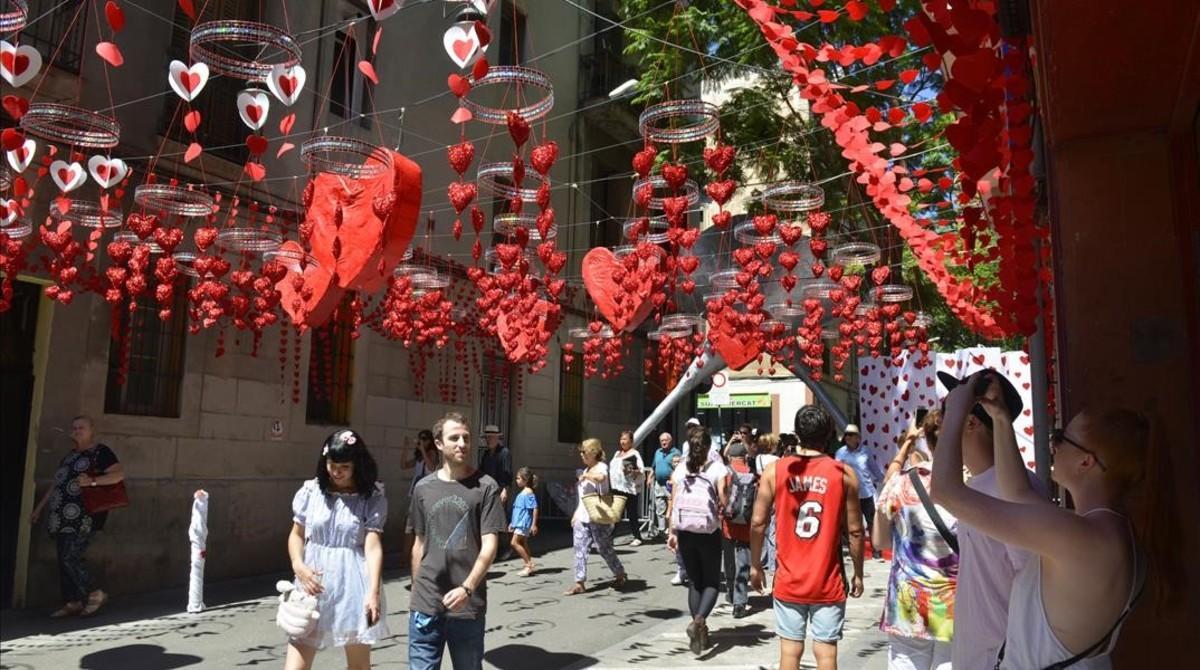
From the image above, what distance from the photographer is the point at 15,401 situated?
948 cm

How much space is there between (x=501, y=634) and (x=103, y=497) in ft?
14.7

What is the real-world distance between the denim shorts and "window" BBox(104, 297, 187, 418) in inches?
325

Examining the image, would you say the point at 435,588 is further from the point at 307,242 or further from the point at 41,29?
the point at 41,29

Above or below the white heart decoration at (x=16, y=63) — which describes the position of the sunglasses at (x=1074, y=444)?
below

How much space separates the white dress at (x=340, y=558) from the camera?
465 centimetres

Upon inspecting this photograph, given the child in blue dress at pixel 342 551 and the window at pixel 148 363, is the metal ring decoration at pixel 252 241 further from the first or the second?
the child in blue dress at pixel 342 551

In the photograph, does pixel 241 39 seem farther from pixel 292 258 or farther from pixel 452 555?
pixel 292 258

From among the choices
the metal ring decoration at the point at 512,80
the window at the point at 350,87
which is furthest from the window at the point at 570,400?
the metal ring decoration at the point at 512,80

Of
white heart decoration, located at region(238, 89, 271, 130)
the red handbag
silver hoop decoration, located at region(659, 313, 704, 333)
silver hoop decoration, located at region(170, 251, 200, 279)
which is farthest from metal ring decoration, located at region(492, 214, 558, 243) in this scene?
the red handbag

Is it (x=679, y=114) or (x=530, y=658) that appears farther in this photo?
(x=679, y=114)

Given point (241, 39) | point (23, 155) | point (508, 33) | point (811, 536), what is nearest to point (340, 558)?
point (811, 536)

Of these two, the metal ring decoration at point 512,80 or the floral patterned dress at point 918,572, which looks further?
the metal ring decoration at point 512,80

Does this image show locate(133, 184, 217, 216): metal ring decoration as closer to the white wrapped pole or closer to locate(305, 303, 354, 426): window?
the white wrapped pole

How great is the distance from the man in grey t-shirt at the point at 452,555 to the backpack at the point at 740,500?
15.6 feet
